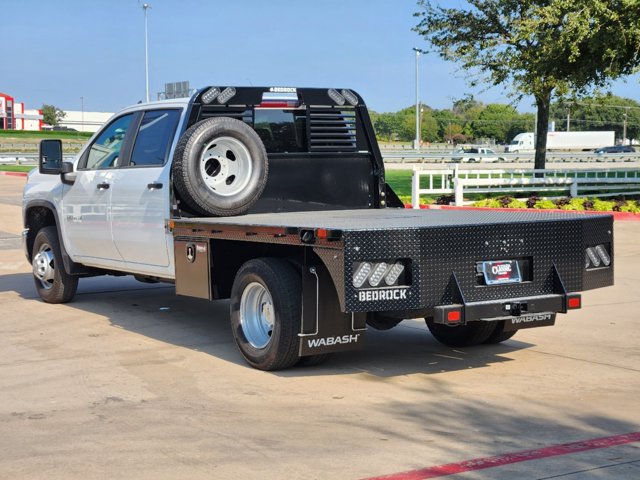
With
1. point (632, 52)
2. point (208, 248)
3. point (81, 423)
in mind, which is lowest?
point (81, 423)

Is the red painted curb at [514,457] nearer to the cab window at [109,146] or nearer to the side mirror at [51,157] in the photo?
the cab window at [109,146]

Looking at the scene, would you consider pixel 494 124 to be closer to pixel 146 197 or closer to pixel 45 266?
pixel 45 266

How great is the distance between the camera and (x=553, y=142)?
107500 mm

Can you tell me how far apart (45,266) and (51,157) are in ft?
4.52

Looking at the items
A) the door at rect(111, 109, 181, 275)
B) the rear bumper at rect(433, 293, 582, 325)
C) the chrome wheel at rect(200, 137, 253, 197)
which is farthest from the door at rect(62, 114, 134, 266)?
the rear bumper at rect(433, 293, 582, 325)

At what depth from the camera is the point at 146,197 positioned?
9.10 metres

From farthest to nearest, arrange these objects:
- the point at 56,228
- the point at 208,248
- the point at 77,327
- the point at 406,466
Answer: the point at 56,228
the point at 77,327
the point at 208,248
the point at 406,466

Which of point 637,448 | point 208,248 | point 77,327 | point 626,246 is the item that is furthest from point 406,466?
point 626,246

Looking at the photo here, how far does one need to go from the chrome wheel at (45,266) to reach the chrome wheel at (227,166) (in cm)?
335

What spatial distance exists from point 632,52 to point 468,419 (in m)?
17.4

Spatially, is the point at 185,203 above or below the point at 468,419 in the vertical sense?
above

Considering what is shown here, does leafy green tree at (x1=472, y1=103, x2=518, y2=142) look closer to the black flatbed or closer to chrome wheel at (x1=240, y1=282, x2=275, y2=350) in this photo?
the black flatbed

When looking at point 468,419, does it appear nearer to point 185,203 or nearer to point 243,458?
point 243,458

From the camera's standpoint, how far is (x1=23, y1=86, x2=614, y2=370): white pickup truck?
6.85 metres
